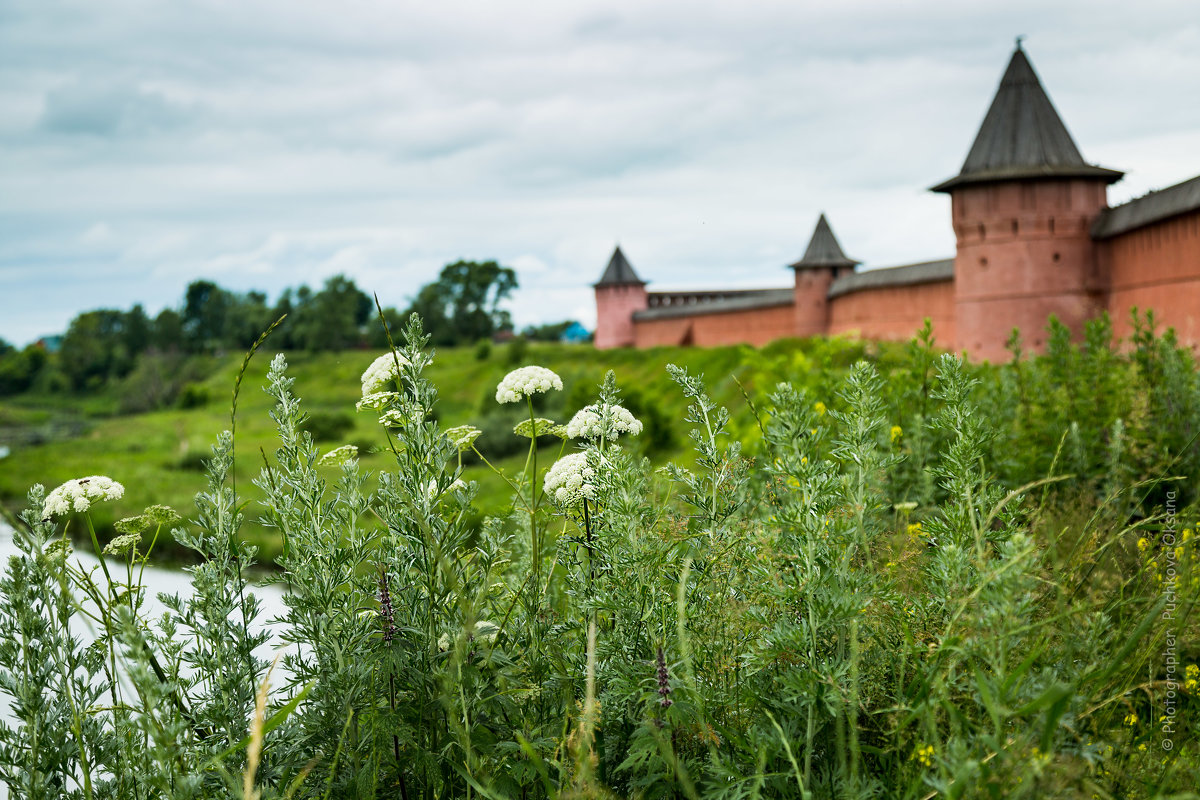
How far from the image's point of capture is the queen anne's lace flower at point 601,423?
191 centimetres

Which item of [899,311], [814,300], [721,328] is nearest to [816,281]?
[814,300]

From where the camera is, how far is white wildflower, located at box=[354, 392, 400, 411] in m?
1.92

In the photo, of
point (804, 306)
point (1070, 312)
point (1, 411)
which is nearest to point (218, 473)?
point (1070, 312)

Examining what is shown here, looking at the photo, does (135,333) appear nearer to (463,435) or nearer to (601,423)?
(463,435)

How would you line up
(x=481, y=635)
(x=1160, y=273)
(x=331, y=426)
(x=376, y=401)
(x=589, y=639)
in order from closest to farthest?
(x=589, y=639) → (x=481, y=635) → (x=376, y=401) → (x=1160, y=273) → (x=331, y=426)

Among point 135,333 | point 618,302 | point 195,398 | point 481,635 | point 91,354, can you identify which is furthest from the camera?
point 135,333

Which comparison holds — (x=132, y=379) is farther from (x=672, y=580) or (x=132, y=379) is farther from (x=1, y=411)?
(x=672, y=580)

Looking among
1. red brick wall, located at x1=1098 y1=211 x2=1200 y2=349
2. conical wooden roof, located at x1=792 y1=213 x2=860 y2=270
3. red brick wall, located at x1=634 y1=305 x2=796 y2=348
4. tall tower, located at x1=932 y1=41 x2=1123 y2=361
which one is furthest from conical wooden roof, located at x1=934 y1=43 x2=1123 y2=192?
conical wooden roof, located at x1=792 y1=213 x2=860 y2=270

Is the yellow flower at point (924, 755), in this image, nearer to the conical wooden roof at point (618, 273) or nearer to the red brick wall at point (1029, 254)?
the red brick wall at point (1029, 254)

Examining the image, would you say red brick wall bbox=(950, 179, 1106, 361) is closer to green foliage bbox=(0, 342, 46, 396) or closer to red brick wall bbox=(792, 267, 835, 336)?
red brick wall bbox=(792, 267, 835, 336)

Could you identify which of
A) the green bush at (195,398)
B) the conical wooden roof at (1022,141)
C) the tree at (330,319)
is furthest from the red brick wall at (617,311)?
the conical wooden roof at (1022,141)

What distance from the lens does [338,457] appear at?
2.10 meters

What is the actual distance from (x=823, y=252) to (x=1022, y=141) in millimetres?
13017

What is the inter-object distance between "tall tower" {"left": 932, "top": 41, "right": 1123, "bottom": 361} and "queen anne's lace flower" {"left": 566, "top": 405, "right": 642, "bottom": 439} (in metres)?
18.6
